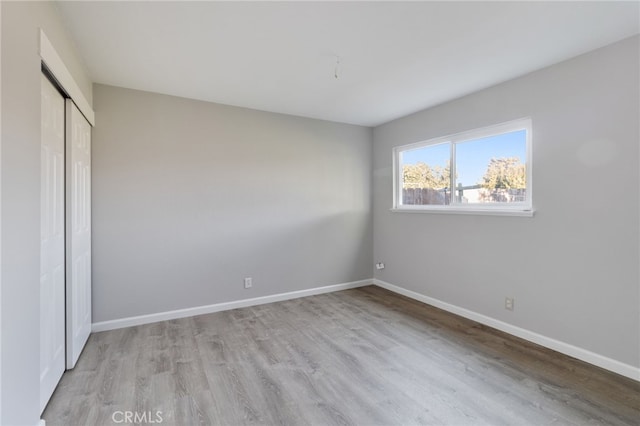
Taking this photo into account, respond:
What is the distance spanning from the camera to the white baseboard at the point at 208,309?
9.73 ft

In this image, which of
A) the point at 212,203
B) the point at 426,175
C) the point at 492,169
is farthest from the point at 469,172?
the point at 212,203

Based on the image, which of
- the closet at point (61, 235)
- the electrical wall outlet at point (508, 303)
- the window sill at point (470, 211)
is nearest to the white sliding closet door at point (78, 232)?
the closet at point (61, 235)

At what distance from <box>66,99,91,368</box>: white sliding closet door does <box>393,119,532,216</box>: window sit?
11.6 ft

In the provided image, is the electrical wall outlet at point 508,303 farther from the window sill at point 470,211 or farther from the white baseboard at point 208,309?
the white baseboard at point 208,309

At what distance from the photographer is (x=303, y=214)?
405 cm

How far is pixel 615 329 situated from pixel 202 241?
3.78 m

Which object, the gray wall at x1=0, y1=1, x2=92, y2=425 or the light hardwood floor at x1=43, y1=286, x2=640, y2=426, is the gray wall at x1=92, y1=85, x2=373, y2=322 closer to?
the light hardwood floor at x1=43, y1=286, x2=640, y2=426

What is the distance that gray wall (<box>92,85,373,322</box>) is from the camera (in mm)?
2979

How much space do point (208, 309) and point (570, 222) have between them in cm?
365

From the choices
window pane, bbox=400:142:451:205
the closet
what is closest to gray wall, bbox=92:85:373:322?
the closet

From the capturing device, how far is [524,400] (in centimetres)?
190

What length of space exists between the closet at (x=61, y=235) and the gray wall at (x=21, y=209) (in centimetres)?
26

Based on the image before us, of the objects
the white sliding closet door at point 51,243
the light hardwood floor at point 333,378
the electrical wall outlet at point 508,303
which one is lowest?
the light hardwood floor at point 333,378

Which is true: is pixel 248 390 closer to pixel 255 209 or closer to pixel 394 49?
pixel 255 209
